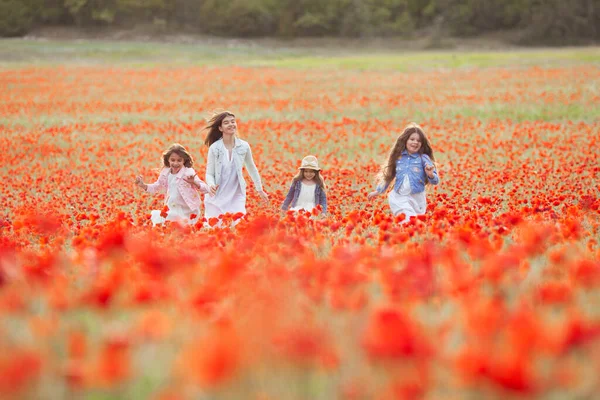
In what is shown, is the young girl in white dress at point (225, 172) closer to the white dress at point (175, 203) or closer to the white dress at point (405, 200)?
the white dress at point (175, 203)

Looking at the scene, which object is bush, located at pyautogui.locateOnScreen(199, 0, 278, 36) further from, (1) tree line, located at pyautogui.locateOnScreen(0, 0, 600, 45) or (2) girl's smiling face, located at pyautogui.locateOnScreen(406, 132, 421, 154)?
(2) girl's smiling face, located at pyautogui.locateOnScreen(406, 132, 421, 154)

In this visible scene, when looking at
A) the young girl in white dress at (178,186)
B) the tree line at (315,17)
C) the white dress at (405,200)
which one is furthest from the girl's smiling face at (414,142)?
the tree line at (315,17)

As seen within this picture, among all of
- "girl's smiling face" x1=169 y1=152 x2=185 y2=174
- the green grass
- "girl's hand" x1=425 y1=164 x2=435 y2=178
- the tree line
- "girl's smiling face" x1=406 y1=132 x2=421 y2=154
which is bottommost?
the green grass

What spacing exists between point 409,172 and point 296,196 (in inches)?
53.4

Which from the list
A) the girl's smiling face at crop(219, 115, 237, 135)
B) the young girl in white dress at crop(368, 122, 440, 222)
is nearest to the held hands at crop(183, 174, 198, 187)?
the girl's smiling face at crop(219, 115, 237, 135)

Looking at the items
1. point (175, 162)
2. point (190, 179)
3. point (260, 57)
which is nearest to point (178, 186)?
point (190, 179)

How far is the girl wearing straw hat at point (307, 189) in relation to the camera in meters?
8.67

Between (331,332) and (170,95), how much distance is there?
89.1 feet

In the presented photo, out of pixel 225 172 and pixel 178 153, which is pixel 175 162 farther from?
pixel 225 172

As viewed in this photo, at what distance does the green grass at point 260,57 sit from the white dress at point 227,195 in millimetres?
30547

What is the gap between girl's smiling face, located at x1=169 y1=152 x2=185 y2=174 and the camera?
868 centimetres

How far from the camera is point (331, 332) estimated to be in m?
2.20

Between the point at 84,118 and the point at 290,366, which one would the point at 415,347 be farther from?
the point at 84,118

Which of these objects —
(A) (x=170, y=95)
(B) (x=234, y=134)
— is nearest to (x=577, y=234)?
(B) (x=234, y=134)
